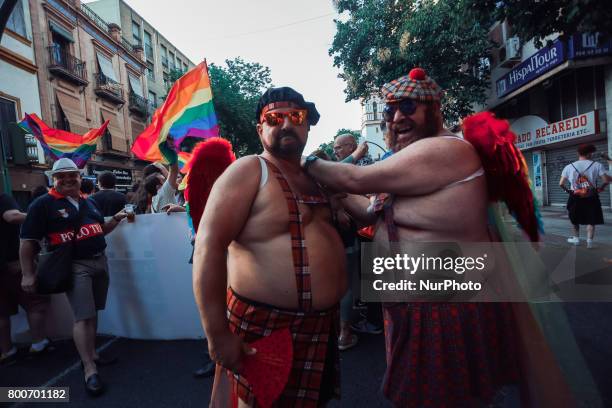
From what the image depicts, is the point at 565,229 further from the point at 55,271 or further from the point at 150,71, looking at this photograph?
the point at 150,71

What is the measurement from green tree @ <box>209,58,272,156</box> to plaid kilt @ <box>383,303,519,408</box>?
21588 millimetres

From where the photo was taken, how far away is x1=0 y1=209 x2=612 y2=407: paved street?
2764mm

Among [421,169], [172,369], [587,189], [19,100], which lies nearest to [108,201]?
[172,369]

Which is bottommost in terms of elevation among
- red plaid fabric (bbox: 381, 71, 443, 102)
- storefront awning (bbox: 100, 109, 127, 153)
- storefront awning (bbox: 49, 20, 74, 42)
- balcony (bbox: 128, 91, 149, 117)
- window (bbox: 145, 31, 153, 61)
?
red plaid fabric (bbox: 381, 71, 443, 102)

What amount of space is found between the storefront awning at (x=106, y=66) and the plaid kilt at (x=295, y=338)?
22808 mm

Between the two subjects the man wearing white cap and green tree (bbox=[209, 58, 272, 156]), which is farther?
green tree (bbox=[209, 58, 272, 156])

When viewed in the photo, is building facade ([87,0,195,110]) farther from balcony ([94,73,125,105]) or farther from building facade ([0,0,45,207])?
building facade ([0,0,45,207])

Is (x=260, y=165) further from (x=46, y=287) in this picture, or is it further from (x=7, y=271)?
(x=7, y=271)

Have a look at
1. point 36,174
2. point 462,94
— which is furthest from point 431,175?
point 36,174

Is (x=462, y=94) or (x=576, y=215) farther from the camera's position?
(x=462, y=94)

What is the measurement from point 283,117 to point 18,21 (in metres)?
18.0

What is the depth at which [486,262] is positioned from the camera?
1577 mm

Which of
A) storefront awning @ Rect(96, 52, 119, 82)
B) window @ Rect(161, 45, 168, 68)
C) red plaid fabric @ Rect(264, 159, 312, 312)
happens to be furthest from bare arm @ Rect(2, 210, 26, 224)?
window @ Rect(161, 45, 168, 68)

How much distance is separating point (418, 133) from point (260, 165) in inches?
28.5
